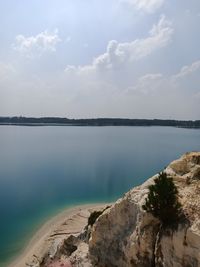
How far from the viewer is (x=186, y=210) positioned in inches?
488

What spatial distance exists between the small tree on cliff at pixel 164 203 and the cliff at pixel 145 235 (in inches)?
11.9

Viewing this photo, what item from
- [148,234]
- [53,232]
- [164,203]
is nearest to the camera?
[164,203]

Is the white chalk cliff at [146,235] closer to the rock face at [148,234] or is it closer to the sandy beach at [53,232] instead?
the rock face at [148,234]

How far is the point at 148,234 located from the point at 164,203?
1585mm

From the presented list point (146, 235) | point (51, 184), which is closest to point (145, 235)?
point (146, 235)

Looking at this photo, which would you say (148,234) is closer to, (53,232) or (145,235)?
(145,235)

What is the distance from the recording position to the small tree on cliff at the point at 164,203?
40.9 ft

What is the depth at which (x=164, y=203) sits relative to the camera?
12.8m

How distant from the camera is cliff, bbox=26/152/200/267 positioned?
38.2 feet

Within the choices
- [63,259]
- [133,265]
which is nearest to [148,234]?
[133,265]

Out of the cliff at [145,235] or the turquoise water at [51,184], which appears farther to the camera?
the turquoise water at [51,184]

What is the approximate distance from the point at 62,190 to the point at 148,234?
129ft

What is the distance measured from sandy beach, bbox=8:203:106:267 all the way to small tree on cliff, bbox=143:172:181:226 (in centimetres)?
1343

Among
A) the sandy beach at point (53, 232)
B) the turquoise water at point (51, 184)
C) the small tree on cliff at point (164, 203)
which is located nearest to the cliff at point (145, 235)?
the small tree on cliff at point (164, 203)
